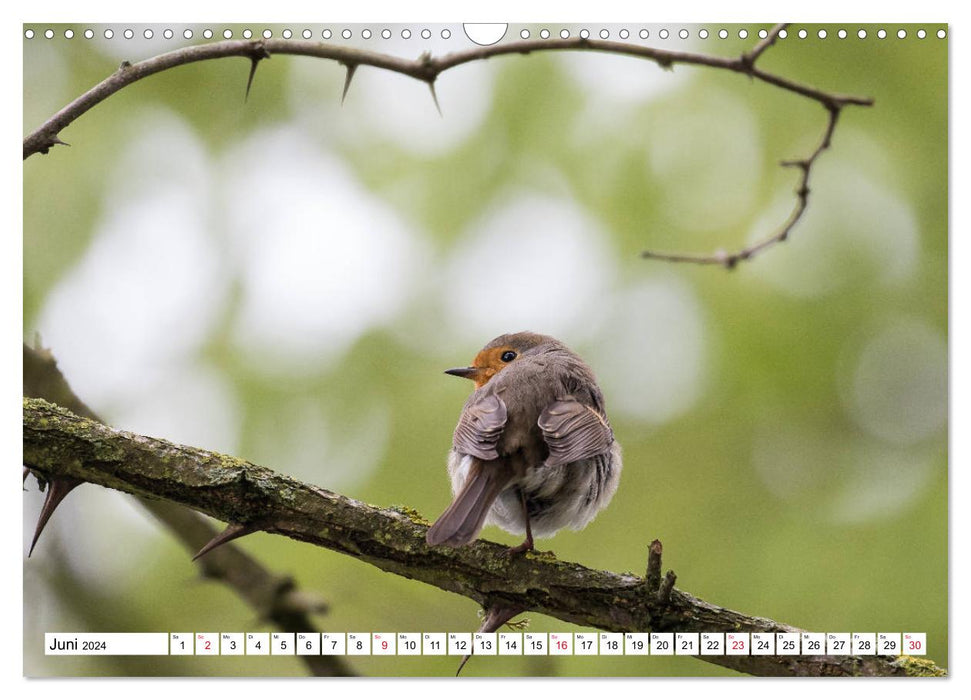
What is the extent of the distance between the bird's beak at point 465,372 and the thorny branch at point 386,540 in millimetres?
1348

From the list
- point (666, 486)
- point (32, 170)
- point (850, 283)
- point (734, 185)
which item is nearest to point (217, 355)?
point (32, 170)

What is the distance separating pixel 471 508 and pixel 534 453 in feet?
1.85

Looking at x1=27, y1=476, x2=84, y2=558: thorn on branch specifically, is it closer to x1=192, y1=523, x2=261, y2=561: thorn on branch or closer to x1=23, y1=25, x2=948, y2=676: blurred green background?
x1=192, y1=523, x2=261, y2=561: thorn on branch

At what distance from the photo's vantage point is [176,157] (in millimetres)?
5039

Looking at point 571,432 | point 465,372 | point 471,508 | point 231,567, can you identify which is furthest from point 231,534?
point 465,372

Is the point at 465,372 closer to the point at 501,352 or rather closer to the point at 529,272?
the point at 501,352

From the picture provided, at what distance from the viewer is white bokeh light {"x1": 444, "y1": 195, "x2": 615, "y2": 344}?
5105mm

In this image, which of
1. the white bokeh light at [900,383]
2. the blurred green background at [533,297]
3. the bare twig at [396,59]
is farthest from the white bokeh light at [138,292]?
the white bokeh light at [900,383]

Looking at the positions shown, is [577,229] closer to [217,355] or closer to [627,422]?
[627,422]

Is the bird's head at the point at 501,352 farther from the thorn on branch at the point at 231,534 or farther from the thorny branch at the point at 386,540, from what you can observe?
the thorn on branch at the point at 231,534

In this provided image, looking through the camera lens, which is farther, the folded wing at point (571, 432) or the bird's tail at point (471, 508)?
the folded wing at point (571, 432)

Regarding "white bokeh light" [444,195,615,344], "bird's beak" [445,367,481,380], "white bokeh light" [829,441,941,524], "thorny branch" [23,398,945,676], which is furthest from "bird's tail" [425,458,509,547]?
"white bokeh light" [829,441,941,524]

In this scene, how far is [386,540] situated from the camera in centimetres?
333

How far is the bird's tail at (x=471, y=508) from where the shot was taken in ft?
10.6
